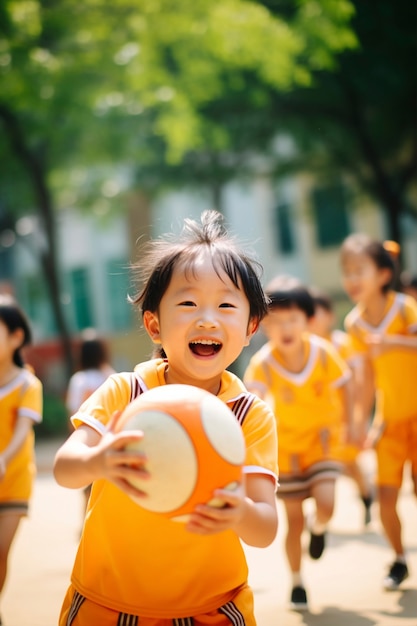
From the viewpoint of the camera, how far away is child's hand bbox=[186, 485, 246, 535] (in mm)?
2189

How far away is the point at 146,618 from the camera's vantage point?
2.65 metres

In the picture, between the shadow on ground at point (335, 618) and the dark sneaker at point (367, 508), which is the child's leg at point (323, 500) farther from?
the dark sneaker at point (367, 508)

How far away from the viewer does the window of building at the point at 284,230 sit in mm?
23812

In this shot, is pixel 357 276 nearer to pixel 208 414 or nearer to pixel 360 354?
pixel 360 354

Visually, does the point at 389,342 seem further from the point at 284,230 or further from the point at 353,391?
the point at 284,230

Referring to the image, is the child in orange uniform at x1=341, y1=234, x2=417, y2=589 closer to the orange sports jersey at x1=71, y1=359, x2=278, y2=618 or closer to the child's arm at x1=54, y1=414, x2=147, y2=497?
the orange sports jersey at x1=71, y1=359, x2=278, y2=618

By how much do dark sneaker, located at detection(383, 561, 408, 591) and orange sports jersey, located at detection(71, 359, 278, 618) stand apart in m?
2.59

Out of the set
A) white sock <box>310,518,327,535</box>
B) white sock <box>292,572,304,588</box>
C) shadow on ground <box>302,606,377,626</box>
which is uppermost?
white sock <box>310,518,327,535</box>

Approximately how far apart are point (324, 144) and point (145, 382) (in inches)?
579

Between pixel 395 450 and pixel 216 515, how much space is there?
350 cm

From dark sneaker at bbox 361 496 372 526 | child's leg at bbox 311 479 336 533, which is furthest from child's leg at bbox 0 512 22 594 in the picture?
dark sneaker at bbox 361 496 372 526

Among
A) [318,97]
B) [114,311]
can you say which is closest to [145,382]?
[318,97]

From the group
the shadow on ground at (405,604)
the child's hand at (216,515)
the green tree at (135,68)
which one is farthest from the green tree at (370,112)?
the child's hand at (216,515)

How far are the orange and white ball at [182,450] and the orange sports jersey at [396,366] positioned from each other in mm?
3440
